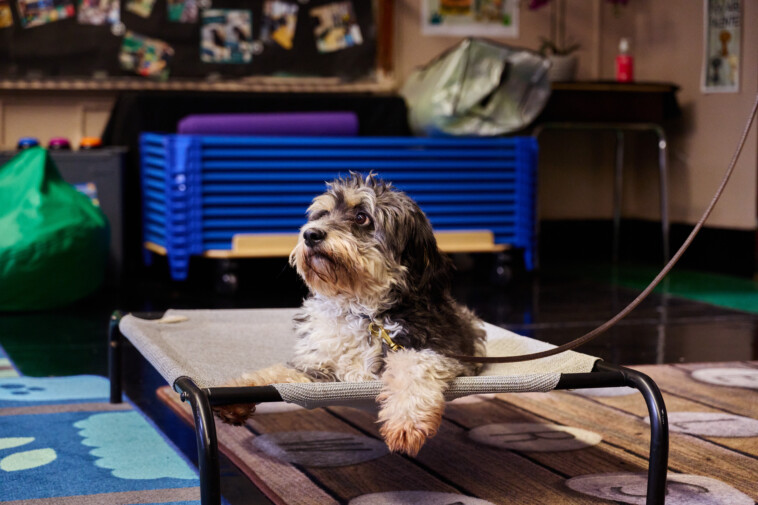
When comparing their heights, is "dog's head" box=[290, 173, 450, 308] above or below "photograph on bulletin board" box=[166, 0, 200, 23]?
below

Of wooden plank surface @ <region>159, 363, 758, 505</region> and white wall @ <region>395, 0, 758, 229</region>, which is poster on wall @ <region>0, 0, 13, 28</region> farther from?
wooden plank surface @ <region>159, 363, 758, 505</region>

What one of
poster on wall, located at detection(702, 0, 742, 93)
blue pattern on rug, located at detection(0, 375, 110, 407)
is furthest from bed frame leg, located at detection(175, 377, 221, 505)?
poster on wall, located at detection(702, 0, 742, 93)

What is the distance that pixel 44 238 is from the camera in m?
3.83

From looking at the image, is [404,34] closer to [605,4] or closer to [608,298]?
[605,4]

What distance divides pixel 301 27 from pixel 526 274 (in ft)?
6.11

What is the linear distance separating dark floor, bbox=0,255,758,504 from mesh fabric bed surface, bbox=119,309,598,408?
22cm

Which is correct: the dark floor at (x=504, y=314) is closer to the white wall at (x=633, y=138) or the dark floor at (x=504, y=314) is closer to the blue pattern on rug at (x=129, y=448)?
the blue pattern on rug at (x=129, y=448)

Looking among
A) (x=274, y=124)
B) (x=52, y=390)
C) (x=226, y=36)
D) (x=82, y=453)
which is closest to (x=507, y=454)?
(x=82, y=453)

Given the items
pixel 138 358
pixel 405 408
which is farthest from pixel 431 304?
pixel 138 358

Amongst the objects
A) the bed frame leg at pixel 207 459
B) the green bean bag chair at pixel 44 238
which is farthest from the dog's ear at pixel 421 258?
the green bean bag chair at pixel 44 238

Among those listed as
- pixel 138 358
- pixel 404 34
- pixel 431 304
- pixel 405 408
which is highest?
pixel 404 34

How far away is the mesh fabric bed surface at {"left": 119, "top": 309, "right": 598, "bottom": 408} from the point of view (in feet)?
5.34

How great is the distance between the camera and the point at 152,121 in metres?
4.80

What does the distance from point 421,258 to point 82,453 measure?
2.84 feet
